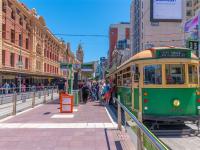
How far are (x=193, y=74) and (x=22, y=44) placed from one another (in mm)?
42147

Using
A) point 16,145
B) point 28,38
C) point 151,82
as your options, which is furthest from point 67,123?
point 28,38

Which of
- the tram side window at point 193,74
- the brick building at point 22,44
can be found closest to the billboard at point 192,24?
the brick building at point 22,44

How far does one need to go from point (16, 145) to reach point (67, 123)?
444 centimetres

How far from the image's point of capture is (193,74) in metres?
12.1

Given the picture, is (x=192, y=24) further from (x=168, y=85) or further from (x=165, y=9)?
(x=168, y=85)

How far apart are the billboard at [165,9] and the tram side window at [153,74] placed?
5486 cm

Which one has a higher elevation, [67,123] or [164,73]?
[164,73]

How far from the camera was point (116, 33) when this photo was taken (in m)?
146

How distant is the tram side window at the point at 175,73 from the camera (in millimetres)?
11859

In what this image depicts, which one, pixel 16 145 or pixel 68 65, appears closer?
pixel 16 145

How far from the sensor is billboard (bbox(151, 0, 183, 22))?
66250 mm

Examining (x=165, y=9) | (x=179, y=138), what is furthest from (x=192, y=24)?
(x=179, y=138)

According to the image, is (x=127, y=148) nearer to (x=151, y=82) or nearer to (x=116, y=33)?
(x=151, y=82)

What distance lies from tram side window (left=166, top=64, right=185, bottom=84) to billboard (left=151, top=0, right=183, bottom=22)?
55.0 meters
